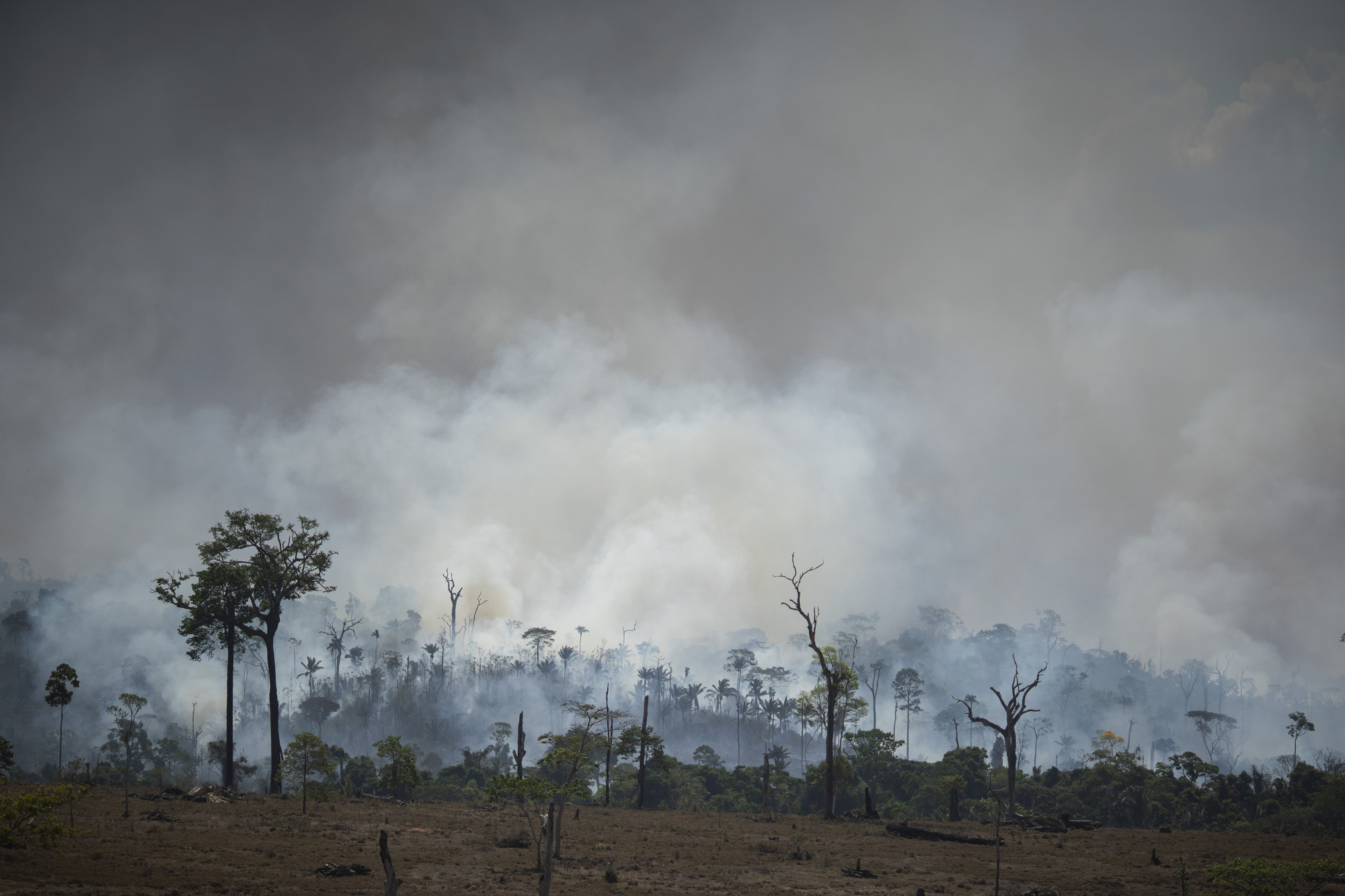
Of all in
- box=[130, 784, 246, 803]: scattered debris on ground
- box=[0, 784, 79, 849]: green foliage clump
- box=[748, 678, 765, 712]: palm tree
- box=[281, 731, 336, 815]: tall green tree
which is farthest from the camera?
box=[748, 678, 765, 712]: palm tree

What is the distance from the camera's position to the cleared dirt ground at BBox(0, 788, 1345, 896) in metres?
23.7

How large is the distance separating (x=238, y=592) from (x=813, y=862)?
40.1 meters

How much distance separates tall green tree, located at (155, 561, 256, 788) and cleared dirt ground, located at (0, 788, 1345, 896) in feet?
29.2

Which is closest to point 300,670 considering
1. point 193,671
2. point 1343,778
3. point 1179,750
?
point 193,671

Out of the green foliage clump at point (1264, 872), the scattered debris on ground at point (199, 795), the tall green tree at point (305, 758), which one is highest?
the green foliage clump at point (1264, 872)

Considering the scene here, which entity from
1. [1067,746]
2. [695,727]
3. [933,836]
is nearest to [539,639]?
[695,727]

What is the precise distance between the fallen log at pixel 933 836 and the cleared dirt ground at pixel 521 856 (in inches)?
46.5

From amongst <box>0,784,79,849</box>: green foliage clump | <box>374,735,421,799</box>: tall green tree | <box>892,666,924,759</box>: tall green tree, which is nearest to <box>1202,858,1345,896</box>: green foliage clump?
<box>0,784,79,849</box>: green foliage clump

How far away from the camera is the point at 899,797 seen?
77438mm

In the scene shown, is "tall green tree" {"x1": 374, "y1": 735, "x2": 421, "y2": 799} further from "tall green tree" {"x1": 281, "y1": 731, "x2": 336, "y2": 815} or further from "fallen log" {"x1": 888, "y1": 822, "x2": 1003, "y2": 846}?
"fallen log" {"x1": 888, "y1": 822, "x2": 1003, "y2": 846}

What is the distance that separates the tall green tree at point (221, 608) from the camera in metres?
47.7

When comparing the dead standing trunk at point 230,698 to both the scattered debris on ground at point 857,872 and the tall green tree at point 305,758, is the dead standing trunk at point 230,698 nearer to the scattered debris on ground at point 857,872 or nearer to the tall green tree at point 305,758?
the tall green tree at point 305,758

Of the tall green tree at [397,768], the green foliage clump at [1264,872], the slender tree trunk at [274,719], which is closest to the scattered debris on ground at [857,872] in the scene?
the green foliage clump at [1264,872]

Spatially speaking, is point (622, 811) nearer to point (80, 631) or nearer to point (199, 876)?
point (199, 876)
